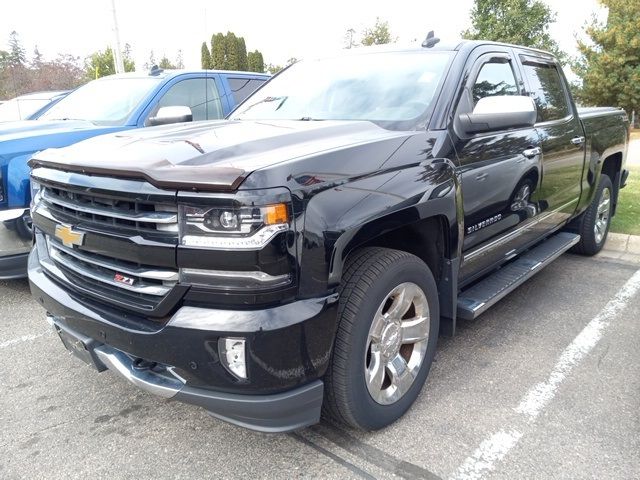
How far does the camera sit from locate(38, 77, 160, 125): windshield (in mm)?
5367

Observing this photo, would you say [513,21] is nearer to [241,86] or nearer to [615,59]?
[615,59]

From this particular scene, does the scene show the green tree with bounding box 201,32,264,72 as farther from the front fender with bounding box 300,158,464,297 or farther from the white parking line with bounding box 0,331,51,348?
the front fender with bounding box 300,158,464,297

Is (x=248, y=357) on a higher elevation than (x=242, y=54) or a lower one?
lower

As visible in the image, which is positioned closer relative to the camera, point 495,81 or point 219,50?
point 495,81

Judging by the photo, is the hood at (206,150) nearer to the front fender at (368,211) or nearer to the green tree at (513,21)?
the front fender at (368,211)

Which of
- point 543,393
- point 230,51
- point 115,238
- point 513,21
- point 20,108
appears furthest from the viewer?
point 230,51

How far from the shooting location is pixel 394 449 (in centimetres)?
245

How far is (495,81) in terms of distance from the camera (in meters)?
3.46

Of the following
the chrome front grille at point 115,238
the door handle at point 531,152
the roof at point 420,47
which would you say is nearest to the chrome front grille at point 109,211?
the chrome front grille at point 115,238

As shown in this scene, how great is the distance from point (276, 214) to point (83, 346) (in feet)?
3.78

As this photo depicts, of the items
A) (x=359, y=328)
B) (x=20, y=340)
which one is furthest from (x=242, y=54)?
(x=359, y=328)

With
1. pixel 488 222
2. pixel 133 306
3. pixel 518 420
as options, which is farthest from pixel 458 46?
pixel 133 306

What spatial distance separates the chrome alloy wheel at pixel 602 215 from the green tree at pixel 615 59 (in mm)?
18440

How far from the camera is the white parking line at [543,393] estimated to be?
7.66 ft
